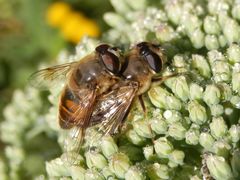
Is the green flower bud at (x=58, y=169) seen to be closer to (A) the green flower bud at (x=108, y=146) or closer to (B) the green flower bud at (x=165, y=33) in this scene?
(A) the green flower bud at (x=108, y=146)

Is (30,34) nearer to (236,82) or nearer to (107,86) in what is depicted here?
(107,86)

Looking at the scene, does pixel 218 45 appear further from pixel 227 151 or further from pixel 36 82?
pixel 36 82

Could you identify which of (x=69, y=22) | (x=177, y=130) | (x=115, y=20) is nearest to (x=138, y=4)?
(x=115, y=20)

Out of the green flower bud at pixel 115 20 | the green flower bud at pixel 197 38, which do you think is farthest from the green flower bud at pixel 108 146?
the green flower bud at pixel 115 20

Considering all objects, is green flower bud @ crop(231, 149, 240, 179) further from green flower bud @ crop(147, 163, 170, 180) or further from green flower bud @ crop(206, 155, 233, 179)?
green flower bud @ crop(147, 163, 170, 180)

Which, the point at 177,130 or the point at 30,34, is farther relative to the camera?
the point at 30,34
